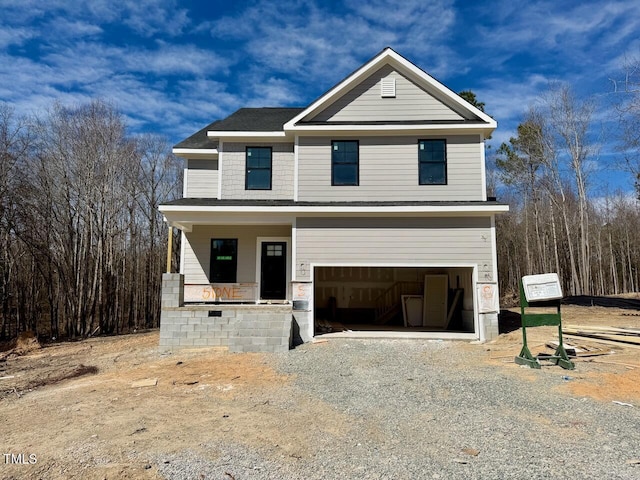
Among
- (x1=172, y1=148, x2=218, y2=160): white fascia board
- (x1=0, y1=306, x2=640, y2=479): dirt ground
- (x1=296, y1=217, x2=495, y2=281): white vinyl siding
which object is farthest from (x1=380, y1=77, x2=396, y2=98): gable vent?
(x1=0, y1=306, x2=640, y2=479): dirt ground

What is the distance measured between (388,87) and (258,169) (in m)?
4.89

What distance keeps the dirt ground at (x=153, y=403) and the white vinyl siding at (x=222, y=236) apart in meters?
3.05

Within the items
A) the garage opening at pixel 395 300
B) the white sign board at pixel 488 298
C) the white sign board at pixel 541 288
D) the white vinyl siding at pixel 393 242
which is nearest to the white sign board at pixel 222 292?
the garage opening at pixel 395 300

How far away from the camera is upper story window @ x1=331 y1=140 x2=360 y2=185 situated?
40.5 feet

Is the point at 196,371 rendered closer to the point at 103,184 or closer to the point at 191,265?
the point at 191,265

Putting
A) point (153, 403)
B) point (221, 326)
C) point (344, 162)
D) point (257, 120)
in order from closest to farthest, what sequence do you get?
point (153, 403), point (221, 326), point (344, 162), point (257, 120)

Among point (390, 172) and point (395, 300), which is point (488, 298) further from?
point (395, 300)

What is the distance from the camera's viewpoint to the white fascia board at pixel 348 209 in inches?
445

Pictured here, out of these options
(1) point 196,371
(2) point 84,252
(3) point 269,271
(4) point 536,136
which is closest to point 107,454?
(1) point 196,371

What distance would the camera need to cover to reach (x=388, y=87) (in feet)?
41.6

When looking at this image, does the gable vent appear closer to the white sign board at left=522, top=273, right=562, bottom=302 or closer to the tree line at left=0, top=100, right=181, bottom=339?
the white sign board at left=522, top=273, right=562, bottom=302

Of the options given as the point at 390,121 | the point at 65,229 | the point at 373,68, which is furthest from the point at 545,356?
the point at 65,229

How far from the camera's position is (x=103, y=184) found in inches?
750

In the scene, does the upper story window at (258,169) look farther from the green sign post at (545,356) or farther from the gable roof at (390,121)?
the green sign post at (545,356)
